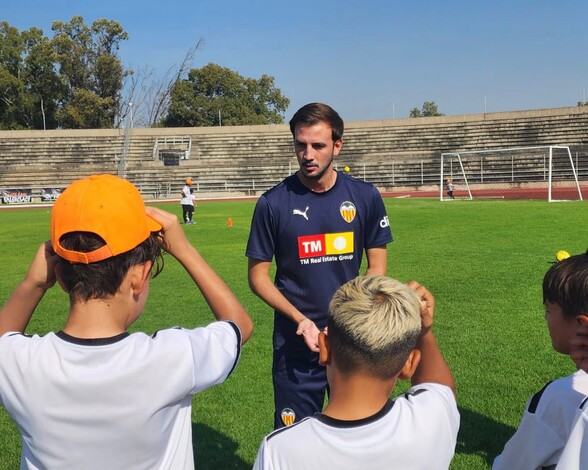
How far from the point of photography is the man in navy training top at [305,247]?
3.40 meters

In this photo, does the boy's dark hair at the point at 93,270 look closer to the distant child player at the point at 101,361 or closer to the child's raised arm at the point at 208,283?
the distant child player at the point at 101,361

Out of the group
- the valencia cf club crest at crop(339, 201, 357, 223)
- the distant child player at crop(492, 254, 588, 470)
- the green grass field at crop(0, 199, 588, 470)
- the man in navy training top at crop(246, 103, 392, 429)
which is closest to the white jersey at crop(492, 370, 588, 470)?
the distant child player at crop(492, 254, 588, 470)

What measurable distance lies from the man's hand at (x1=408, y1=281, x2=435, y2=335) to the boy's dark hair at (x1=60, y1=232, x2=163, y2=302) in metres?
0.84

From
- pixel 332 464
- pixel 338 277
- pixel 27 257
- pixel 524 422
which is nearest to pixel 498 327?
pixel 338 277

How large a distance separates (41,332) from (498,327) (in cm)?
519

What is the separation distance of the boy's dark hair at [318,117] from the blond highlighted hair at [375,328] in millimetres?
1881

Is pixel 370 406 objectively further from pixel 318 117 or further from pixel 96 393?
pixel 318 117

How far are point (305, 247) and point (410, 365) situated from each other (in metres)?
1.67

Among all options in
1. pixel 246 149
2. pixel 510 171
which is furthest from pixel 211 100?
pixel 510 171

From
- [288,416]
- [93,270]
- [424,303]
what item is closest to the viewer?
[93,270]

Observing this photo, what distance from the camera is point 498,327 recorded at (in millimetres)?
6566

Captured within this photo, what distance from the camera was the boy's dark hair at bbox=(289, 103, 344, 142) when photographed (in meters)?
3.47

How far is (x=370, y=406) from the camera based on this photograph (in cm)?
169

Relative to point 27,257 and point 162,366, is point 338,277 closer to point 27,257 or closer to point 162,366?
point 162,366
